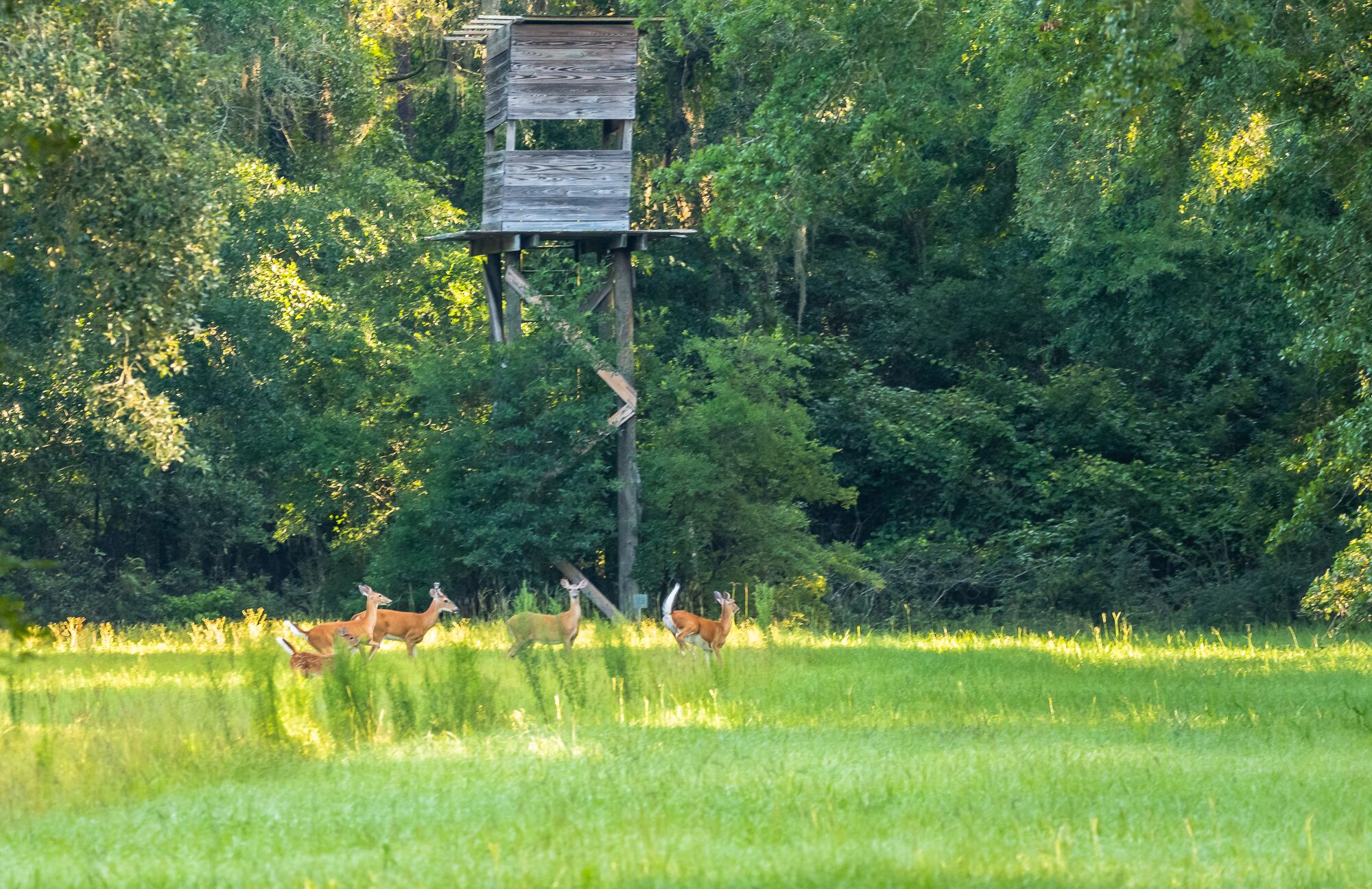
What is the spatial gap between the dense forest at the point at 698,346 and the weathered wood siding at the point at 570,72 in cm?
164

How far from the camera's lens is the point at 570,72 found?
24594 millimetres

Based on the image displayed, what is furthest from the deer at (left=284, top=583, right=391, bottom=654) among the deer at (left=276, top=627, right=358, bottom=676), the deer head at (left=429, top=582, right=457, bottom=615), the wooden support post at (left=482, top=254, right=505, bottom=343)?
the wooden support post at (left=482, top=254, right=505, bottom=343)

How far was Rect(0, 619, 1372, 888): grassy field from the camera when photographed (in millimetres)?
7504

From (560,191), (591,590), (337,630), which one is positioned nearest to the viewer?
(337,630)

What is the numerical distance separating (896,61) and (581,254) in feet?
34.1

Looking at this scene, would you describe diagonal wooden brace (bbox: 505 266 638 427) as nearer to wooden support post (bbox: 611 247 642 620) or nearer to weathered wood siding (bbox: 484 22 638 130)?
wooden support post (bbox: 611 247 642 620)

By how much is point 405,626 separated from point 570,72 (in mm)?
10464

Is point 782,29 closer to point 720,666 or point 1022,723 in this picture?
point 720,666

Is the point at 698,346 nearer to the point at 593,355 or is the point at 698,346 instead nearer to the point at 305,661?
the point at 593,355

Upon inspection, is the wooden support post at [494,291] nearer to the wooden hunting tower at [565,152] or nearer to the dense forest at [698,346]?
the dense forest at [698,346]

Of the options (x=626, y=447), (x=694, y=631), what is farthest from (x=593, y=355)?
(x=694, y=631)

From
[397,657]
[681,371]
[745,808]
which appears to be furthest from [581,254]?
[745,808]

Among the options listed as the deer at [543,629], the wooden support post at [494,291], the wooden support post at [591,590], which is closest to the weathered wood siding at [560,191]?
the wooden support post at [494,291]

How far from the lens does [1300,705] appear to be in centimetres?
1381
